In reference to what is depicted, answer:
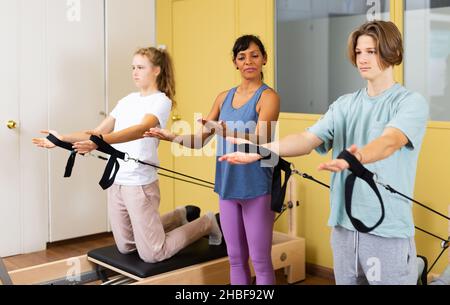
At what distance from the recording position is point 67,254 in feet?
13.2

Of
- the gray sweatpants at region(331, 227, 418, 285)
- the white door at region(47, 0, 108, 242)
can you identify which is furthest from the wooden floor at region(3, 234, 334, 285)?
the gray sweatpants at region(331, 227, 418, 285)

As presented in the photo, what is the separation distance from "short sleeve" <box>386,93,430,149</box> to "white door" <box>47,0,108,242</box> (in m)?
2.83

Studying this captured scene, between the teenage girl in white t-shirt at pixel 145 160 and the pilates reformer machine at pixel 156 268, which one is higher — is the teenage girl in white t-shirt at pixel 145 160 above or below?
above

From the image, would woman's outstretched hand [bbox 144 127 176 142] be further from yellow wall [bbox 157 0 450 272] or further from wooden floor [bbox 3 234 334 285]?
wooden floor [bbox 3 234 334 285]

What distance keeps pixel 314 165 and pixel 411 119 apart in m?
1.69

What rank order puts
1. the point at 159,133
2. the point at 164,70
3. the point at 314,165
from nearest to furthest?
the point at 159,133 < the point at 164,70 < the point at 314,165

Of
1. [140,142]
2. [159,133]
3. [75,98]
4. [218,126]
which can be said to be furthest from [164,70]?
[75,98]

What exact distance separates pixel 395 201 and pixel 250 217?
3.03 feet

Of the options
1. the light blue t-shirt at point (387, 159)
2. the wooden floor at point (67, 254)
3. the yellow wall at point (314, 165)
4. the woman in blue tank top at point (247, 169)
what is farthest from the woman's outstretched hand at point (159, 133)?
the wooden floor at point (67, 254)

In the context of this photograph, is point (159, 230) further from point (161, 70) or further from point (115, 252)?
point (161, 70)

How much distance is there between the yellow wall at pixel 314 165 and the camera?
2.95 m

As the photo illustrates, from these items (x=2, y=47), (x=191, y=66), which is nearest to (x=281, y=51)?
(x=191, y=66)

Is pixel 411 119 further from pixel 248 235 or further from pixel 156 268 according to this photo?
pixel 156 268

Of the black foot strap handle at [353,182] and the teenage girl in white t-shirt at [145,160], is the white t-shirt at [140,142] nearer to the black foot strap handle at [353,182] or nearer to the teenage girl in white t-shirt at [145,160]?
the teenage girl in white t-shirt at [145,160]
